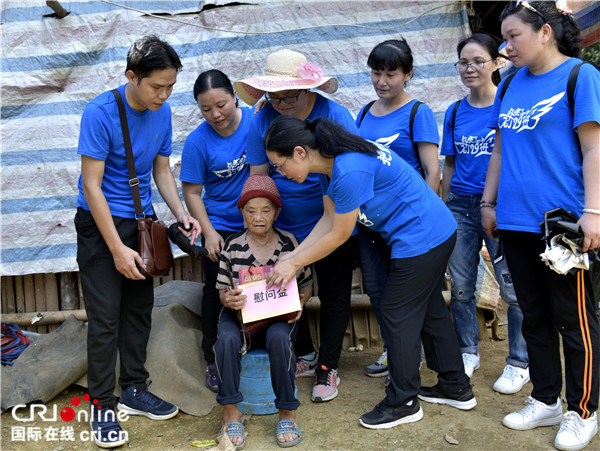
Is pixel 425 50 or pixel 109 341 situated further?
pixel 425 50

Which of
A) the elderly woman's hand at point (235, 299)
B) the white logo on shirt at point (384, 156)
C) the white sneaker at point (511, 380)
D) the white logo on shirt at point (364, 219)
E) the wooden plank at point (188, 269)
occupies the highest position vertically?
the white logo on shirt at point (384, 156)

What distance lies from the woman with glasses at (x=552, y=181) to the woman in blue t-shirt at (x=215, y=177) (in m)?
1.57

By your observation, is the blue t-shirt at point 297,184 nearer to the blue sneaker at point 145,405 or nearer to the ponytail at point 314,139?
the ponytail at point 314,139

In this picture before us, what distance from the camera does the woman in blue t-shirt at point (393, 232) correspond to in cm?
270

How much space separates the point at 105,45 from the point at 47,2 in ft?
1.55

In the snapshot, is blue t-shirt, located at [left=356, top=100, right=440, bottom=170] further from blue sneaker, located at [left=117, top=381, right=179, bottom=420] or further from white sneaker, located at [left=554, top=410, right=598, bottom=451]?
blue sneaker, located at [left=117, top=381, right=179, bottom=420]

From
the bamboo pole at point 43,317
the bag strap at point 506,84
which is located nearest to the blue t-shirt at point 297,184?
the bag strap at point 506,84

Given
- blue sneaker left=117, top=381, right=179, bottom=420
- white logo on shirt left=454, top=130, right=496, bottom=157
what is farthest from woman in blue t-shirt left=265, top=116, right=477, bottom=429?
blue sneaker left=117, top=381, right=179, bottom=420

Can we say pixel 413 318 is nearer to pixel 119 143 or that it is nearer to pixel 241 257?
pixel 241 257

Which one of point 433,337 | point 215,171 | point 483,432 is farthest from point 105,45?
point 483,432

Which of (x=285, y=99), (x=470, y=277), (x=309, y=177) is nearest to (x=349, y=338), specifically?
(x=470, y=277)

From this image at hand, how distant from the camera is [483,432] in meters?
3.03

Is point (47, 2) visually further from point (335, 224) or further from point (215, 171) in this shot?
point (335, 224)

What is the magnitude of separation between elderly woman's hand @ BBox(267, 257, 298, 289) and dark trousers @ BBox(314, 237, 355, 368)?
52 cm
